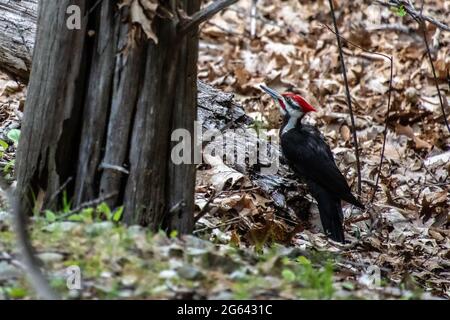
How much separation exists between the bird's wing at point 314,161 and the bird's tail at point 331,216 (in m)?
0.07

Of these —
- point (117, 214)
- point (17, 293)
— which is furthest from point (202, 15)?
point (17, 293)

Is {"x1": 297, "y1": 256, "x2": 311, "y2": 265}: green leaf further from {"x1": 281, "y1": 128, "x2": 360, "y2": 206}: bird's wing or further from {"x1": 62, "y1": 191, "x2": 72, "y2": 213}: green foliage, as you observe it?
{"x1": 281, "y1": 128, "x2": 360, "y2": 206}: bird's wing

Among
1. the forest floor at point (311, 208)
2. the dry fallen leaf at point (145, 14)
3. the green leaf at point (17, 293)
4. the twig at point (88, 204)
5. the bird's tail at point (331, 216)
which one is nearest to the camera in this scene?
the green leaf at point (17, 293)

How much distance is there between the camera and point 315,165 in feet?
22.1

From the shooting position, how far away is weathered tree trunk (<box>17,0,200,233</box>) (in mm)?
4125

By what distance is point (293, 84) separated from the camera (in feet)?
31.9

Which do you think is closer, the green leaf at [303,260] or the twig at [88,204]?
the twig at [88,204]

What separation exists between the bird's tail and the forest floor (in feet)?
0.43

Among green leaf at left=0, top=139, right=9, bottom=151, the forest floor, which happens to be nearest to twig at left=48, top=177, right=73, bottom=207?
the forest floor

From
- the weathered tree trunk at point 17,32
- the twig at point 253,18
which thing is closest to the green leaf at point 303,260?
the weathered tree trunk at point 17,32

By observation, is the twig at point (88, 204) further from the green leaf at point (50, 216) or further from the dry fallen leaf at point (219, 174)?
the dry fallen leaf at point (219, 174)

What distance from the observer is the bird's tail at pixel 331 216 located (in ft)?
20.2

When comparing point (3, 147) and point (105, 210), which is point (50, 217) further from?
point (3, 147)
